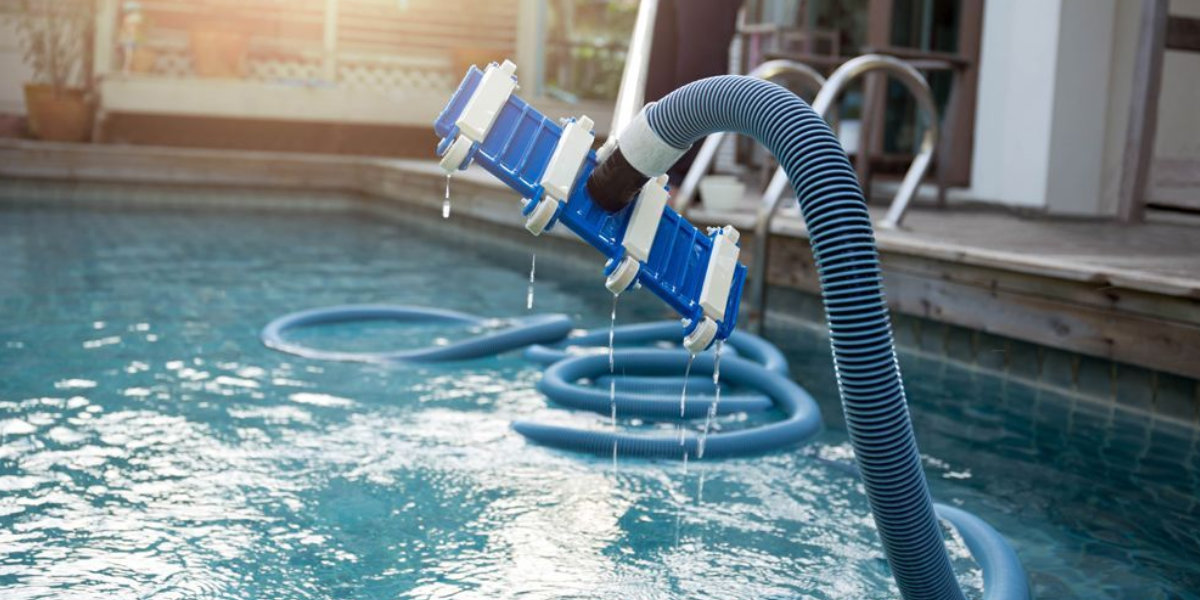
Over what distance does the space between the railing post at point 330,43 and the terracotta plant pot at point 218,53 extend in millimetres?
827

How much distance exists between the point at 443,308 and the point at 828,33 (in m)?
5.46

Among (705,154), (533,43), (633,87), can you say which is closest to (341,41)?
(533,43)

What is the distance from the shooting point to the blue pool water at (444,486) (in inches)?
111

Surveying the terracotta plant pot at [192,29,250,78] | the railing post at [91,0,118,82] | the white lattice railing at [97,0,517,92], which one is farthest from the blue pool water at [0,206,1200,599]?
the white lattice railing at [97,0,517,92]

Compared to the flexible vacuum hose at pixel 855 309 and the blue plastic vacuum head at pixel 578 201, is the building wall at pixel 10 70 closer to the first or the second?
the blue plastic vacuum head at pixel 578 201

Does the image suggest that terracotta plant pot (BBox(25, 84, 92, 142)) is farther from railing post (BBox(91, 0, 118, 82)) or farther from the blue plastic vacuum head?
the blue plastic vacuum head

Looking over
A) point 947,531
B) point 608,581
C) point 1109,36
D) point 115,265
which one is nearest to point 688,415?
point 947,531

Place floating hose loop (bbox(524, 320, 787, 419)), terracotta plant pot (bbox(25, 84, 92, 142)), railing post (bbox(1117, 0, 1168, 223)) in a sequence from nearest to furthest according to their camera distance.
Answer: floating hose loop (bbox(524, 320, 787, 419)), railing post (bbox(1117, 0, 1168, 223)), terracotta plant pot (bbox(25, 84, 92, 142))

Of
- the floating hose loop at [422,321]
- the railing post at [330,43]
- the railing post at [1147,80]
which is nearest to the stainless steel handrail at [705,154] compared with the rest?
the floating hose loop at [422,321]

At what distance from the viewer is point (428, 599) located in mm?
2652

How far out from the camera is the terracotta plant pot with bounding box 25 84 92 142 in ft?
39.3

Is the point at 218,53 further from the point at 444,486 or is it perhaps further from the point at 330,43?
the point at 444,486

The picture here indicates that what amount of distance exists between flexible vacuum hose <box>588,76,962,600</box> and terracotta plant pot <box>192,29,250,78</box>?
12172 mm

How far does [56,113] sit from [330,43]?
2935mm
